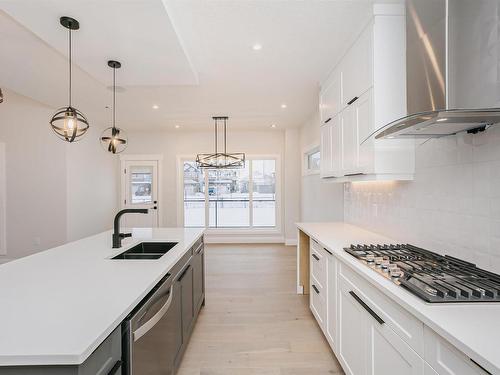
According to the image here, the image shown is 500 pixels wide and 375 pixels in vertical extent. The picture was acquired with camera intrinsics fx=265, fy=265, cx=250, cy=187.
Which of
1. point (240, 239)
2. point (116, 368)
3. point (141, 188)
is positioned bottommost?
point (240, 239)

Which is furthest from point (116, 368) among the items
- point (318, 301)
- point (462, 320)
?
point (318, 301)

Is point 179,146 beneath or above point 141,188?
above

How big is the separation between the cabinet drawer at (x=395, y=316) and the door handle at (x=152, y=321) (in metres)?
1.15

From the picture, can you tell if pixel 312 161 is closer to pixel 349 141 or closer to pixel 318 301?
pixel 349 141

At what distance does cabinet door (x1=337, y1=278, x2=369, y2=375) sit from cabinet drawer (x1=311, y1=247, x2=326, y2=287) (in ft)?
1.22

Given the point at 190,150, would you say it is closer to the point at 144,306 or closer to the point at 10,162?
the point at 10,162

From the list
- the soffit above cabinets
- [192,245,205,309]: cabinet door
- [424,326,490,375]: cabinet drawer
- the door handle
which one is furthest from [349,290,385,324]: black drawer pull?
the soffit above cabinets

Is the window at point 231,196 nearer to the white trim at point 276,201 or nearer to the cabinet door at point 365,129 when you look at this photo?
the white trim at point 276,201

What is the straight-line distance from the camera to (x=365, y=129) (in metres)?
2.06

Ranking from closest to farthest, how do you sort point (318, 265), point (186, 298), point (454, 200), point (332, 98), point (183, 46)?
point (454, 200), point (186, 298), point (183, 46), point (318, 265), point (332, 98)

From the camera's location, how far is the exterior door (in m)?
6.58

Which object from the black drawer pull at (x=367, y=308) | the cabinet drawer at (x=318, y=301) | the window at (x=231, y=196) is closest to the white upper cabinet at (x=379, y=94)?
the black drawer pull at (x=367, y=308)

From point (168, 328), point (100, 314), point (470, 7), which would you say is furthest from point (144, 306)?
point (470, 7)

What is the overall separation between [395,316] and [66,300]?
1.47 meters
